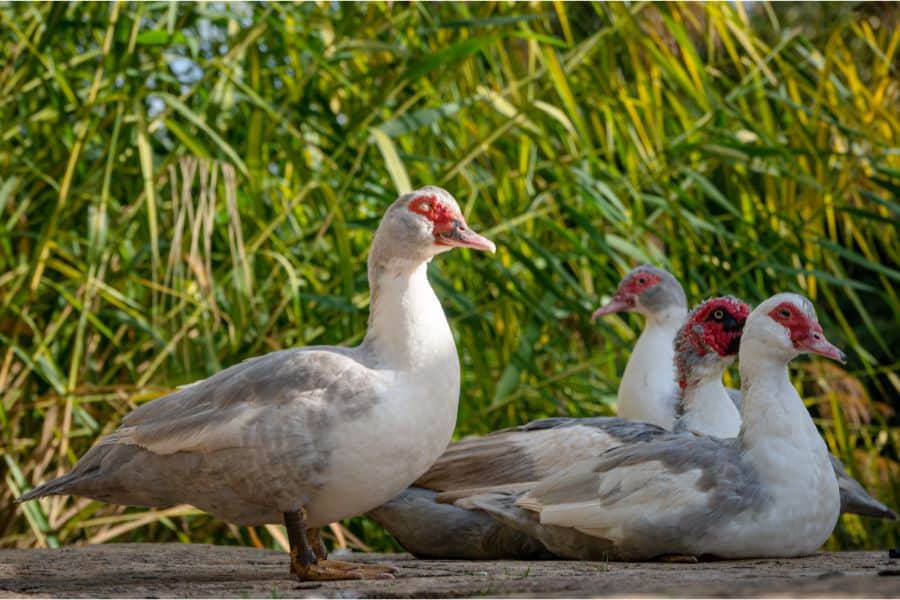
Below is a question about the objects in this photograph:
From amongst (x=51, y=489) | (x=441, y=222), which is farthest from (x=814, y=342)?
(x=51, y=489)

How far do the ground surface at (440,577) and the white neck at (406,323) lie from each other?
1.89ft

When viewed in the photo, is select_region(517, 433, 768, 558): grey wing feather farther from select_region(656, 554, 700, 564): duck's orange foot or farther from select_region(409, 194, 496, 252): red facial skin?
select_region(409, 194, 496, 252): red facial skin

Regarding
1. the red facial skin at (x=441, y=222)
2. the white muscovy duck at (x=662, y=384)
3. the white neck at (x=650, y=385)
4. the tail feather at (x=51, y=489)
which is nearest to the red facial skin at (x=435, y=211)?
the red facial skin at (x=441, y=222)

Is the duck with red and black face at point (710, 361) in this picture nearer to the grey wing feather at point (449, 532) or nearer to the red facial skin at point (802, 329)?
the red facial skin at point (802, 329)

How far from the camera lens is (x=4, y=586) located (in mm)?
3508

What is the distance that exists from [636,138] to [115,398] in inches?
92.3

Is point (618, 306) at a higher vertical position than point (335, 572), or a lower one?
higher

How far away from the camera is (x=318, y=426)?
368 centimetres

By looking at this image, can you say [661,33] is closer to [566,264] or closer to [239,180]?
[566,264]

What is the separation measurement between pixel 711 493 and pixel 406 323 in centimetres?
97

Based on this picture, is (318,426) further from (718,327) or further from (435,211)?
(718,327)

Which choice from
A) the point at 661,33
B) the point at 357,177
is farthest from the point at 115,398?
the point at 661,33

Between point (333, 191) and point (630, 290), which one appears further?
point (630, 290)

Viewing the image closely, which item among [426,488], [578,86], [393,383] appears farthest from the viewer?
[578,86]
